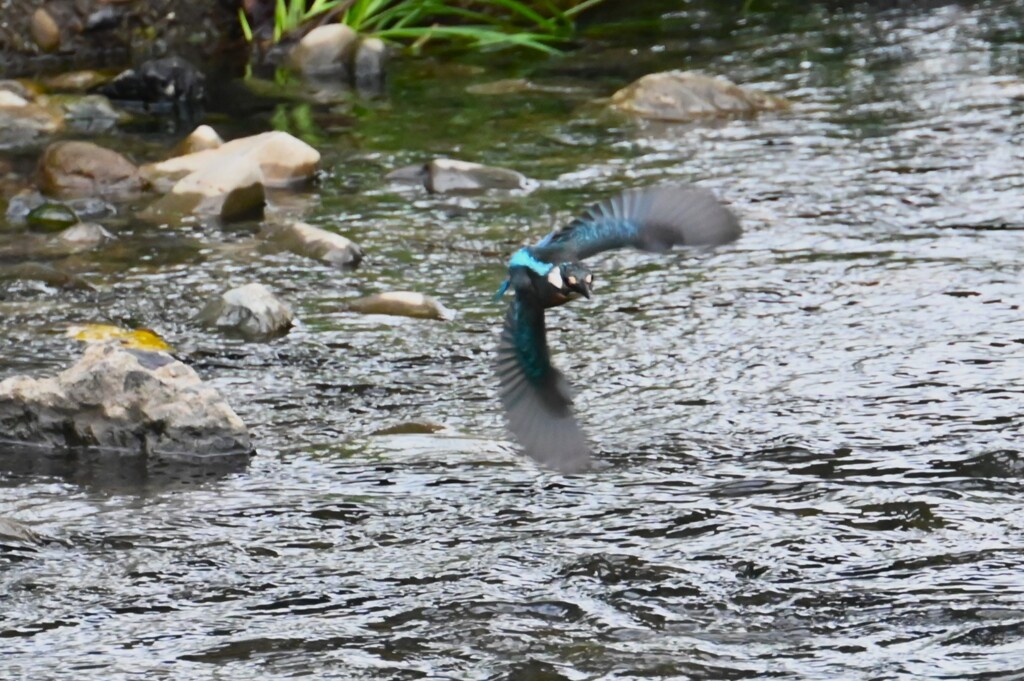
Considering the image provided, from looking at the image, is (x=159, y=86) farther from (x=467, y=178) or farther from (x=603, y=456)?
(x=603, y=456)

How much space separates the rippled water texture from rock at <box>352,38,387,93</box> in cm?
200

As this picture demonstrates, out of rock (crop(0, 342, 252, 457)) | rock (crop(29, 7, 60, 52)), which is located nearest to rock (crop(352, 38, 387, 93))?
rock (crop(29, 7, 60, 52))

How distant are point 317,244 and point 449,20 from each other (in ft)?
16.4

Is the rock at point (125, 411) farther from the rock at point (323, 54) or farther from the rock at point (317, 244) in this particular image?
the rock at point (323, 54)

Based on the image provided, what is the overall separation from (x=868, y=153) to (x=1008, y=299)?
1.95 metres

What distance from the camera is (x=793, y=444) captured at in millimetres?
4461

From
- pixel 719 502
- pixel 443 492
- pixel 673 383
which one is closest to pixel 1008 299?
pixel 673 383

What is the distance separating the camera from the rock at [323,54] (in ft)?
32.6

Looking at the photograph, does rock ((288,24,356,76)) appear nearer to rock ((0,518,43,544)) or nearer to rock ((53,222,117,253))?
rock ((53,222,117,253))

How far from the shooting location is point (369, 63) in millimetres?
9773

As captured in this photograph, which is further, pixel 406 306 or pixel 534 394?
pixel 406 306

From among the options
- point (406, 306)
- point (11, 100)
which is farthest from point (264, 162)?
point (406, 306)

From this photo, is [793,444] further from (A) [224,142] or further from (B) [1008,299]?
(A) [224,142]

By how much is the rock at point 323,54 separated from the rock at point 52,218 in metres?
3.29
